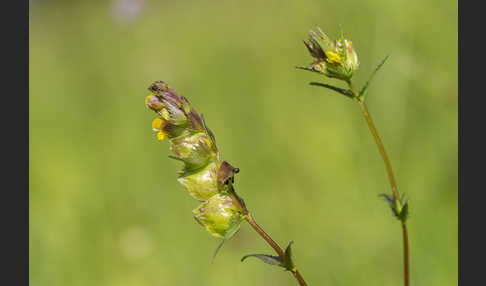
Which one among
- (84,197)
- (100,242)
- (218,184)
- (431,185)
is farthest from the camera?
(84,197)

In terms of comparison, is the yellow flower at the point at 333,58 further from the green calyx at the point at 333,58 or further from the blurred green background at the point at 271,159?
the blurred green background at the point at 271,159

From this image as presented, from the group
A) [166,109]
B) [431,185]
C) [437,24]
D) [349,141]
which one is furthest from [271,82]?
[166,109]

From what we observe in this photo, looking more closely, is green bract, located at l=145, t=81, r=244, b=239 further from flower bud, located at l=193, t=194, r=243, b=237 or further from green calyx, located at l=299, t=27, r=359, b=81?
green calyx, located at l=299, t=27, r=359, b=81

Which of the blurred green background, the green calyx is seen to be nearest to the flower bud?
the green calyx

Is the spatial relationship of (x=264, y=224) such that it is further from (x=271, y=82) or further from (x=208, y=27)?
(x=208, y=27)

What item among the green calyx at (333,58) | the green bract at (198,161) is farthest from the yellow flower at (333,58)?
the green bract at (198,161)
